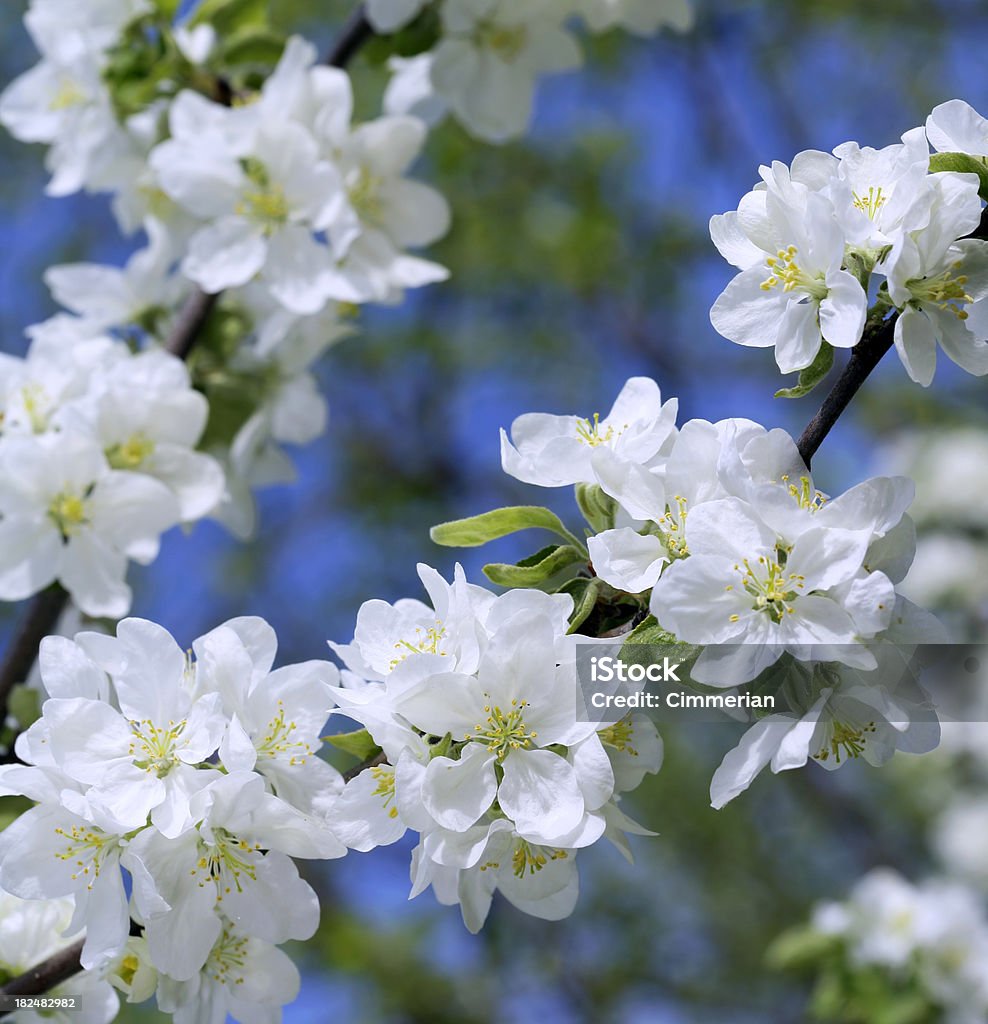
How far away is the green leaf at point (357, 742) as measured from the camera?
1.07 m

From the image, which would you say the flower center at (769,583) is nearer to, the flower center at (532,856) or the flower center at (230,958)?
the flower center at (532,856)

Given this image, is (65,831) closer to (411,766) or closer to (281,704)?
(281,704)

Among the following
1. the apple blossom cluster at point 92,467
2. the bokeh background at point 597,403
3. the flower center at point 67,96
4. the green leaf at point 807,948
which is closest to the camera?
the apple blossom cluster at point 92,467

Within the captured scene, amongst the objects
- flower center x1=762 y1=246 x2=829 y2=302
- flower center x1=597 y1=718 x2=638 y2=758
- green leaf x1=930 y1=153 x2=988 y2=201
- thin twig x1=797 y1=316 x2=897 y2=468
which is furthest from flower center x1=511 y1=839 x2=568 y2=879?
green leaf x1=930 y1=153 x2=988 y2=201

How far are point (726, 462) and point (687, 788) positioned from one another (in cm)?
575

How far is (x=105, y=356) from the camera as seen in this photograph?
1.71 metres

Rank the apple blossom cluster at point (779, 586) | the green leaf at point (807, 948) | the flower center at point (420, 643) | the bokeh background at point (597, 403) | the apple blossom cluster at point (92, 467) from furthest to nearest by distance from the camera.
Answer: the bokeh background at point (597, 403), the green leaf at point (807, 948), the apple blossom cluster at point (92, 467), the flower center at point (420, 643), the apple blossom cluster at point (779, 586)

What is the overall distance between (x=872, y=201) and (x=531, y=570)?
46 centimetres

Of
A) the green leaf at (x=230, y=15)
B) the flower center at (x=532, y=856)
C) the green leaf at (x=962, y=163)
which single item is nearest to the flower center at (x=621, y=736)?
the flower center at (x=532, y=856)

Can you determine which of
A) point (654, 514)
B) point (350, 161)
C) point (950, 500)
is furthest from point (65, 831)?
point (950, 500)

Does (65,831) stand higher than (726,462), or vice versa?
(726,462)

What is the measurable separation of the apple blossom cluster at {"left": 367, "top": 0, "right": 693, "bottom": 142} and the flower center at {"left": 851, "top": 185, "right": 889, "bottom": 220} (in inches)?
43.6

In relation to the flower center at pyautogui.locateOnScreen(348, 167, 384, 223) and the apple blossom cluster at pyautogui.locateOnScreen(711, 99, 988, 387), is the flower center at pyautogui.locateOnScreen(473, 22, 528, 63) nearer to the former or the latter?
the flower center at pyautogui.locateOnScreen(348, 167, 384, 223)

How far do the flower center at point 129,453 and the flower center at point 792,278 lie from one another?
0.95 m
